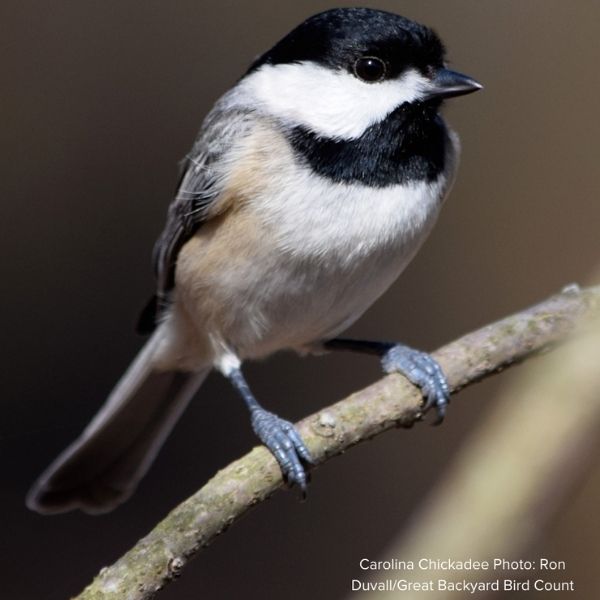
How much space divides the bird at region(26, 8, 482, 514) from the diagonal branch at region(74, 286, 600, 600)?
6cm

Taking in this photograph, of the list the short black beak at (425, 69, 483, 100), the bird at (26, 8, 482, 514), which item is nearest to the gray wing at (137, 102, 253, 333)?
the bird at (26, 8, 482, 514)

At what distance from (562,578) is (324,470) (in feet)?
2.67

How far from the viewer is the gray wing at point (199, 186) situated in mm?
2162

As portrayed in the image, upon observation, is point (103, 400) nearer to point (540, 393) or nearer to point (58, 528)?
point (58, 528)

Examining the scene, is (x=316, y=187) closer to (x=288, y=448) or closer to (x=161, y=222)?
(x=288, y=448)

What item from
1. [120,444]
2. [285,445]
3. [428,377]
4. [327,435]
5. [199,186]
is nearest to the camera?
[327,435]

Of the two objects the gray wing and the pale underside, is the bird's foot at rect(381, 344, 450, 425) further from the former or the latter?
the gray wing

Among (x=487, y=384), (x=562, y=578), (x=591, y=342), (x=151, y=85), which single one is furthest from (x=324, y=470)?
(x=591, y=342)

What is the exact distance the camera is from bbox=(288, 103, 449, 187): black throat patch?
200cm

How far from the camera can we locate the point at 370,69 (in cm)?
200

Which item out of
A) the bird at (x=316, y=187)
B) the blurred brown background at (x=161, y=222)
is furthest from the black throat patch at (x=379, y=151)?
the blurred brown background at (x=161, y=222)

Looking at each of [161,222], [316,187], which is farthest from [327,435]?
[161,222]

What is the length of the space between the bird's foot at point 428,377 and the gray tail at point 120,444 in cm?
66

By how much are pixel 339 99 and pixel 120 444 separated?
1.09 metres
